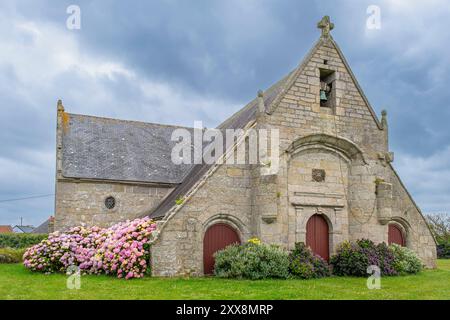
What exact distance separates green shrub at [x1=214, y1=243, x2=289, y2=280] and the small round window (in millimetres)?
7611

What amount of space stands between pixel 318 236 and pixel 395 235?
4623 millimetres

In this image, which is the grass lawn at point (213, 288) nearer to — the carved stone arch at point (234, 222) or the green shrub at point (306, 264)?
the green shrub at point (306, 264)

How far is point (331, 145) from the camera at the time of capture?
17.2 m

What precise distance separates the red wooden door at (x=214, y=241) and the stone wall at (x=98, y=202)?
6259 millimetres

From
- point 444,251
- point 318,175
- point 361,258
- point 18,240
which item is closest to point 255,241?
point 318,175

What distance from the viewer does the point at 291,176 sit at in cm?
1644

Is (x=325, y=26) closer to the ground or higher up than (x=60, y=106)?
higher up

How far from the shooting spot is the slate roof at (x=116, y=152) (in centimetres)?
2077

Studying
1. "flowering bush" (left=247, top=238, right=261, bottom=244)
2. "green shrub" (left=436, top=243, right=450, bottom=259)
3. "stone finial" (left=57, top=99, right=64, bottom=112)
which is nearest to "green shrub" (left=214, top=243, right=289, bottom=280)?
"flowering bush" (left=247, top=238, right=261, bottom=244)

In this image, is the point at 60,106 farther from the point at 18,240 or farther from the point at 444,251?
the point at 444,251

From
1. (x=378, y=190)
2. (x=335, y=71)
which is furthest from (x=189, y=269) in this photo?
(x=335, y=71)

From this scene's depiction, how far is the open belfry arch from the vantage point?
1508 cm

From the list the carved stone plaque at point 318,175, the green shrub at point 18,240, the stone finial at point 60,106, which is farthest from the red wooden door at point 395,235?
the green shrub at point 18,240
